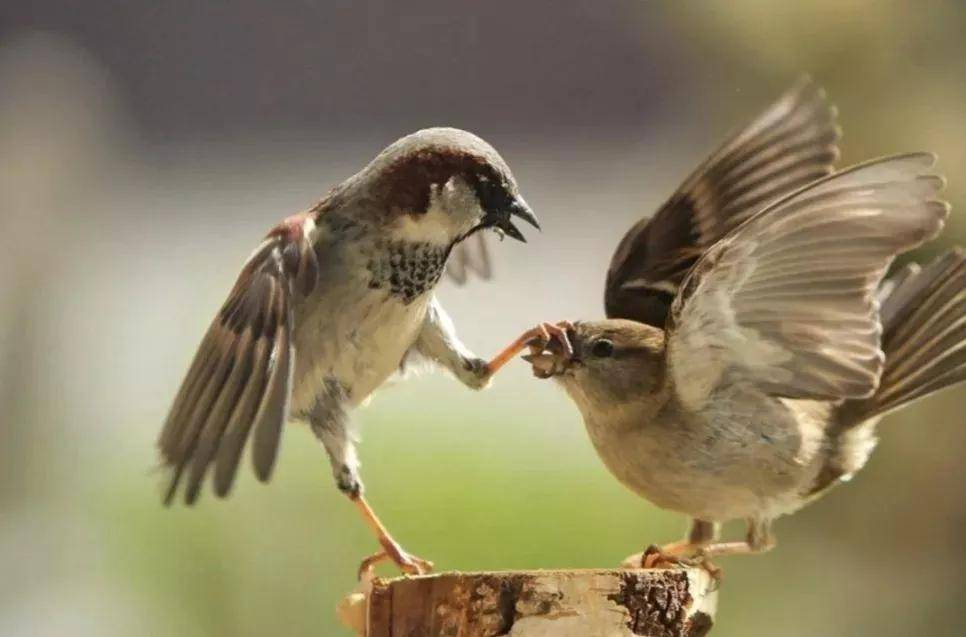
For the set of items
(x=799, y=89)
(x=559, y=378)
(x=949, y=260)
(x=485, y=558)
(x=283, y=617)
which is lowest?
(x=283, y=617)

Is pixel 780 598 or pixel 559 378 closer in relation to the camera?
pixel 559 378

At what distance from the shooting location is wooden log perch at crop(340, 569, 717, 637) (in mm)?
925

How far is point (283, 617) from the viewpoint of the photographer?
182cm

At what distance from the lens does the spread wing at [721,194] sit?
1227mm

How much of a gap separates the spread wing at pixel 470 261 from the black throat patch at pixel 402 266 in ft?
0.74

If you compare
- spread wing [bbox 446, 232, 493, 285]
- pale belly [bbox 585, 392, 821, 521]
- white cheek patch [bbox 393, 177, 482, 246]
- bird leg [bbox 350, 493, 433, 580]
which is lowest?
bird leg [bbox 350, 493, 433, 580]

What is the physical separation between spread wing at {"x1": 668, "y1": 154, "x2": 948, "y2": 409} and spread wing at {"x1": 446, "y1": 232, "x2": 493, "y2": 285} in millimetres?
319

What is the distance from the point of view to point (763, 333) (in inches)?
42.0

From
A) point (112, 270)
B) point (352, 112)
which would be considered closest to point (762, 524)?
point (352, 112)

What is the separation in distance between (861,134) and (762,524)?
788 mm

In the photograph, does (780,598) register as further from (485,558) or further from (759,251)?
(759,251)

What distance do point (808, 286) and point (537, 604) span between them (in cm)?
34

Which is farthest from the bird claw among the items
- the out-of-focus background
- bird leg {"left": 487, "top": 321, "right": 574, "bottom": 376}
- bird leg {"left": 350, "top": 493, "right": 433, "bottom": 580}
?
the out-of-focus background

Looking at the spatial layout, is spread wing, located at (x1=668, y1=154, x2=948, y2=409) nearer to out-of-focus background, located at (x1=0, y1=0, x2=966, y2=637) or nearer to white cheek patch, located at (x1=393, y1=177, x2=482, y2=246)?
white cheek patch, located at (x1=393, y1=177, x2=482, y2=246)
